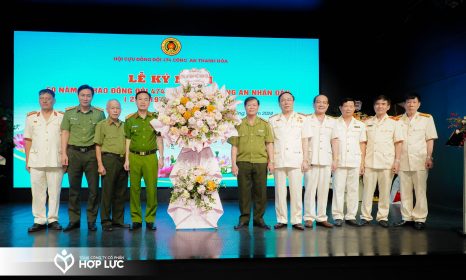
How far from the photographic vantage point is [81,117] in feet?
15.6

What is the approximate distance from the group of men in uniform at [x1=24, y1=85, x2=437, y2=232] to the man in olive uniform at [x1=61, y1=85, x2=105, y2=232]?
0.03ft

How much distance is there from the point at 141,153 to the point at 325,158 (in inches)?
81.0

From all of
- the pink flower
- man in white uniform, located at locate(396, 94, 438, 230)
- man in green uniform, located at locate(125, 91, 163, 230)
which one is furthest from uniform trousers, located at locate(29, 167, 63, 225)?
man in white uniform, located at locate(396, 94, 438, 230)

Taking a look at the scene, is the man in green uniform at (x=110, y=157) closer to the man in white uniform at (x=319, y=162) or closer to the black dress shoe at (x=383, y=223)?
the man in white uniform at (x=319, y=162)

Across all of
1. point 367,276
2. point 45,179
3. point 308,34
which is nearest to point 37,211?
point 45,179

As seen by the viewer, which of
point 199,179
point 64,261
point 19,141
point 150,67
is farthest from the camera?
point 150,67

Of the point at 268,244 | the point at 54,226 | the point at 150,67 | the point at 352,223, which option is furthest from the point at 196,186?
the point at 150,67

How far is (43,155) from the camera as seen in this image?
4.69 m

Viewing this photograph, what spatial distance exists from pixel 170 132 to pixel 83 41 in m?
4.16

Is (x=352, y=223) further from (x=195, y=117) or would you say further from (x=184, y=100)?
(x=184, y=100)

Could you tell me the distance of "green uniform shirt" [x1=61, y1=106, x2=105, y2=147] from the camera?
4.71m

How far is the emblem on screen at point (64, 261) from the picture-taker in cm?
314

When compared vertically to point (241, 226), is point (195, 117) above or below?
above

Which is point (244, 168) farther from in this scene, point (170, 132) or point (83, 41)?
point (83, 41)
